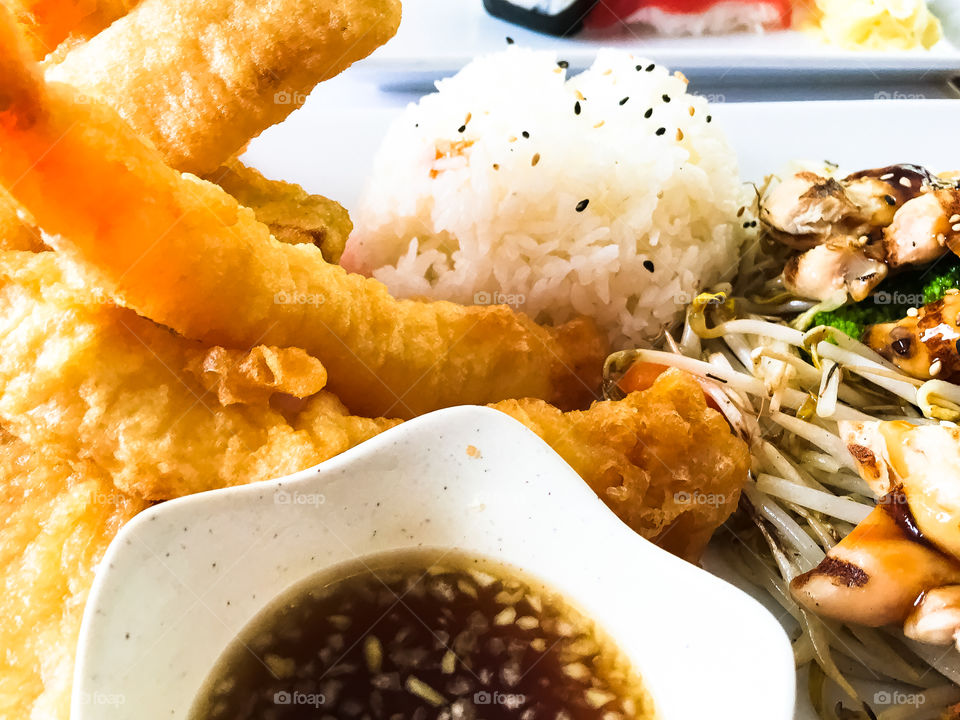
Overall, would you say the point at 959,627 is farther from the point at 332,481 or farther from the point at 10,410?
the point at 10,410

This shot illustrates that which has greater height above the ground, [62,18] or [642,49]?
[62,18]

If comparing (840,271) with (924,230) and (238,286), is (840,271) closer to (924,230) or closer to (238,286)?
(924,230)

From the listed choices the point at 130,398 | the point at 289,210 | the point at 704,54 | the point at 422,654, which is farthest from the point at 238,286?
the point at 704,54

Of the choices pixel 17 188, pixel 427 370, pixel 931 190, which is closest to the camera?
pixel 17 188

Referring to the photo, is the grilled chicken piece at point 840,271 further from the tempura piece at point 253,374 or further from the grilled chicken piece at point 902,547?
the tempura piece at point 253,374

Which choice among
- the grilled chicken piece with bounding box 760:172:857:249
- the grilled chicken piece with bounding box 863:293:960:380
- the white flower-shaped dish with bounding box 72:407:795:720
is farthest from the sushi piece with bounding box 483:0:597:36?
the white flower-shaped dish with bounding box 72:407:795:720

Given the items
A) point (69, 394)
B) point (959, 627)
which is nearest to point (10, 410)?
point (69, 394)
